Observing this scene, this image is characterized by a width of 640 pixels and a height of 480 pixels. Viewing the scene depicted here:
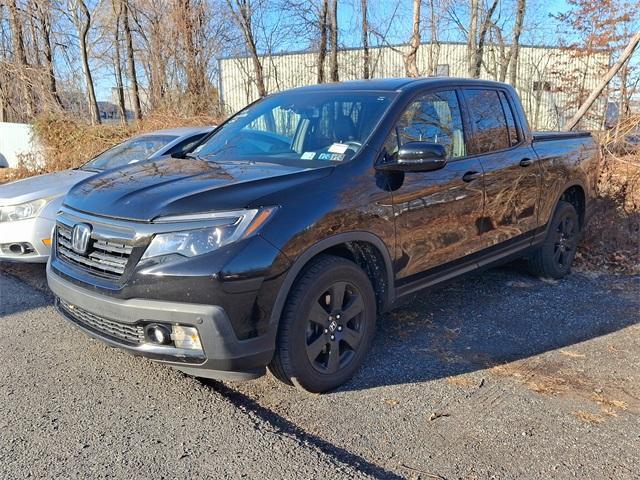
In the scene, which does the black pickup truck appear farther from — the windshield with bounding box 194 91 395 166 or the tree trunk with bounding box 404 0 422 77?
the tree trunk with bounding box 404 0 422 77

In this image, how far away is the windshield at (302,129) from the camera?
12.4 feet

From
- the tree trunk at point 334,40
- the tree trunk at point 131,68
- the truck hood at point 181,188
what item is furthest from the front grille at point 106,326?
the tree trunk at point 131,68

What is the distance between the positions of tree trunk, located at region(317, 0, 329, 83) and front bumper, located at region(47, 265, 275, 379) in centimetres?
1598

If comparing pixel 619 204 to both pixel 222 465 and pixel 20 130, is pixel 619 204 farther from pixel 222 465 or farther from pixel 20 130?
pixel 20 130

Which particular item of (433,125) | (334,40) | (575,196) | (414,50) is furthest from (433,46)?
(433,125)

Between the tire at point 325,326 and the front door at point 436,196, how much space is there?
434mm

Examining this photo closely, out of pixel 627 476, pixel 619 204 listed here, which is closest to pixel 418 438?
pixel 627 476

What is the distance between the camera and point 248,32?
58.2 ft

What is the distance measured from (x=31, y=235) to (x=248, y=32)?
13975 mm

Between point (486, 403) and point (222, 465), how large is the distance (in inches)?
63.4

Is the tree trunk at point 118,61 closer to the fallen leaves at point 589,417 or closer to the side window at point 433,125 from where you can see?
the side window at point 433,125

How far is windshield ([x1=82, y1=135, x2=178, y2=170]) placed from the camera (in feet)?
22.8

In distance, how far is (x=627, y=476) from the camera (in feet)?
8.77

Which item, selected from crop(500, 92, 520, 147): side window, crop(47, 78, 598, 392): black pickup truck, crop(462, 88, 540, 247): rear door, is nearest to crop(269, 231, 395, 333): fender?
crop(47, 78, 598, 392): black pickup truck
